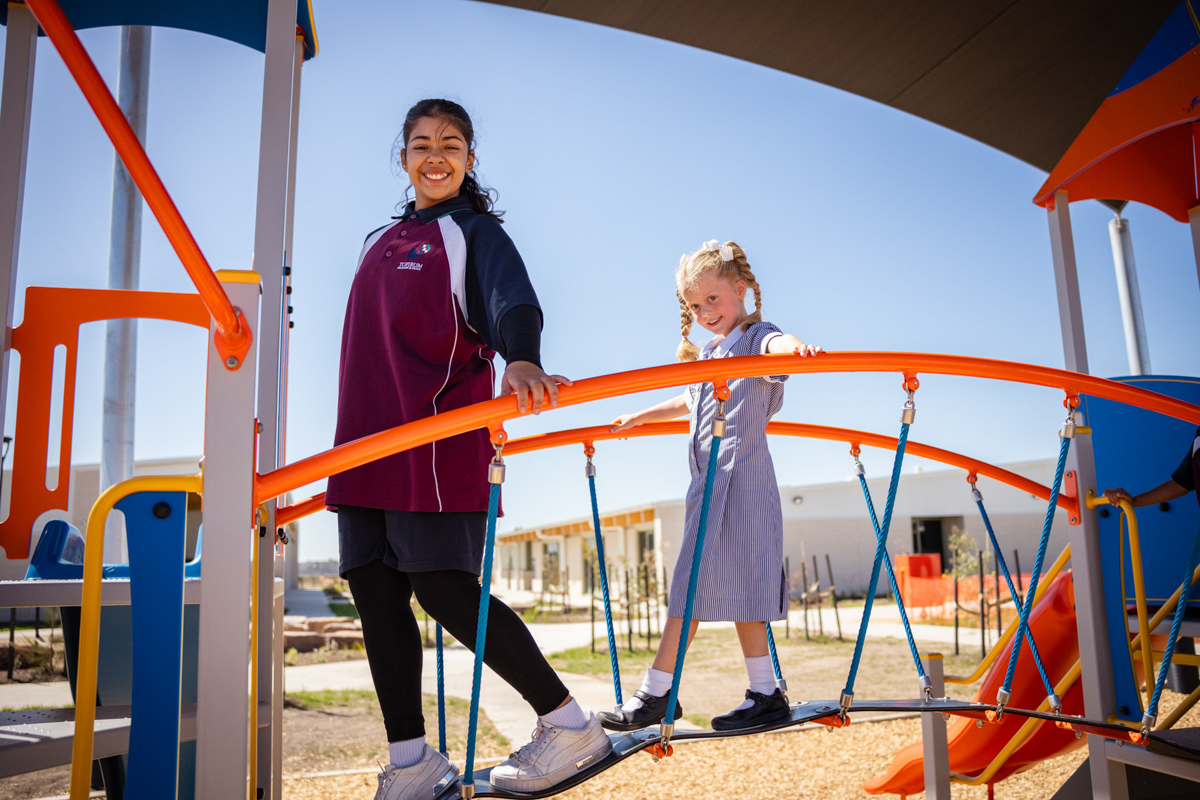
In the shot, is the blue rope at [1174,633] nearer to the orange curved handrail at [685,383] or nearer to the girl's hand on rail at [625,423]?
the orange curved handrail at [685,383]

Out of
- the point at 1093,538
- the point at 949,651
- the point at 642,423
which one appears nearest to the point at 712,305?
the point at 642,423

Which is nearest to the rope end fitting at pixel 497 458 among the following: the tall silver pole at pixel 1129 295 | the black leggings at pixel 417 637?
the black leggings at pixel 417 637

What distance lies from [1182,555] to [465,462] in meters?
2.47

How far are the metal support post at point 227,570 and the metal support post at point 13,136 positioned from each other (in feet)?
4.17

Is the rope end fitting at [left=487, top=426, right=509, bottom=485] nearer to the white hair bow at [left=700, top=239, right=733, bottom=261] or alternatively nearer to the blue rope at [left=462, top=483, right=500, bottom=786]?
the blue rope at [left=462, top=483, right=500, bottom=786]

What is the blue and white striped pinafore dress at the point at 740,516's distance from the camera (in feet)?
5.97

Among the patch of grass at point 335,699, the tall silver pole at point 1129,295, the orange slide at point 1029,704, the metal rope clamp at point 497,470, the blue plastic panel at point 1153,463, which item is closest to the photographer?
the metal rope clamp at point 497,470

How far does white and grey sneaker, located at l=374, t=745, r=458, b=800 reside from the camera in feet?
4.75

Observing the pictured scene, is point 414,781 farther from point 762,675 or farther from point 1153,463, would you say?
point 1153,463

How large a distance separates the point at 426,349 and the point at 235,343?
0.45m

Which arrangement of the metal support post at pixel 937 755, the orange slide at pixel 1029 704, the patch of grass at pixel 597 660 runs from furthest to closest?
the patch of grass at pixel 597 660 < the orange slide at pixel 1029 704 < the metal support post at pixel 937 755

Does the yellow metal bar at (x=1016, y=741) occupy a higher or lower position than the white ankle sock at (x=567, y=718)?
lower

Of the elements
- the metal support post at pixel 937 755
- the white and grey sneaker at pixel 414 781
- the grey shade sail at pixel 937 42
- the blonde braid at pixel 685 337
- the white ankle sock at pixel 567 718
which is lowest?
the metal support post at pixel 937 755

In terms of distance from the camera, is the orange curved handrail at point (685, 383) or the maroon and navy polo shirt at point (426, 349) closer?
the orange curved handrail at point (685, 383)
